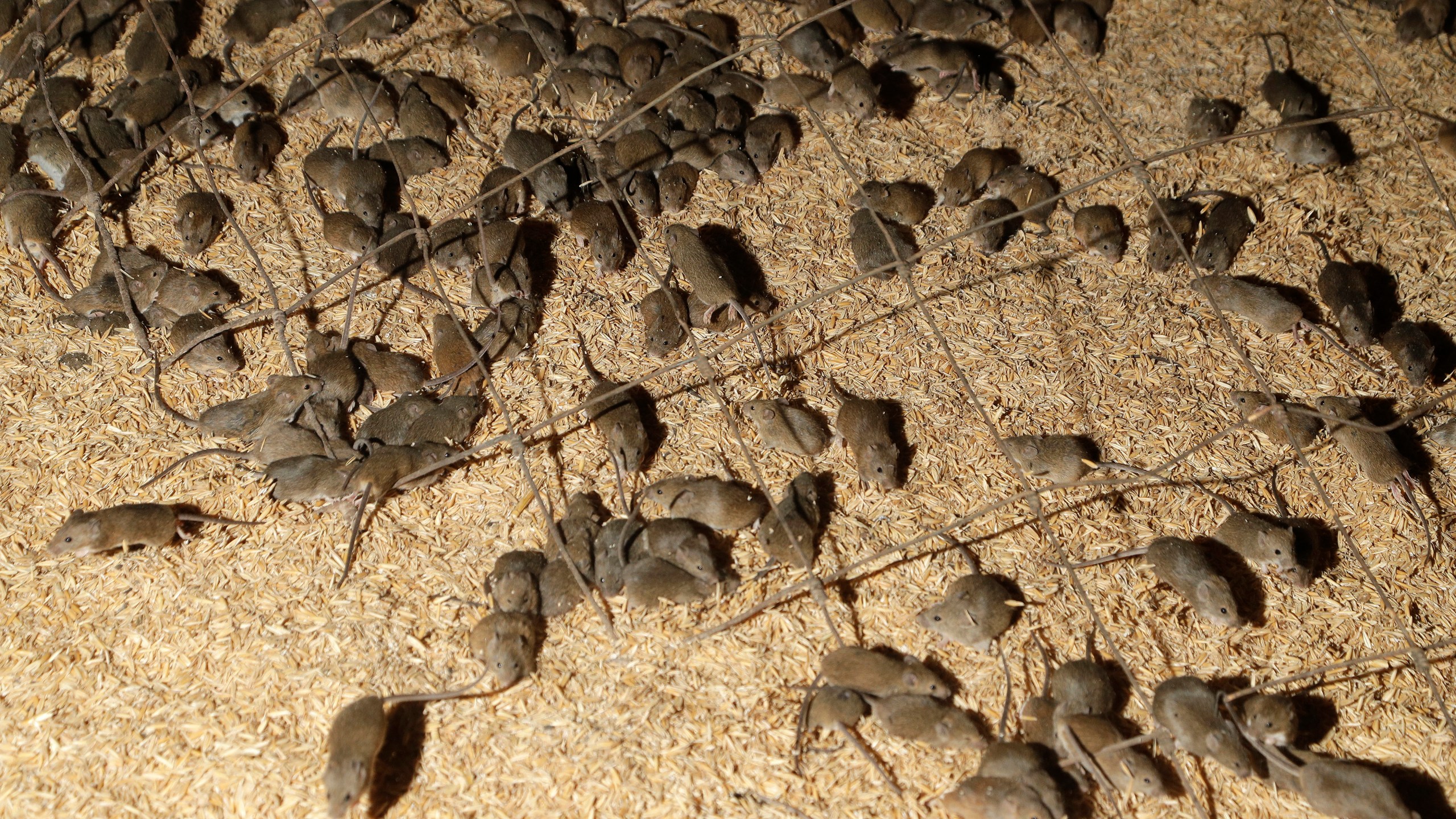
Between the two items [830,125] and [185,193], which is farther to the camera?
[830,125]

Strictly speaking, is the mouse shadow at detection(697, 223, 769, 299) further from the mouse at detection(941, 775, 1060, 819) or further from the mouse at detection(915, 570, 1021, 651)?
the mouse at detection(941, 775, 1060, 819)

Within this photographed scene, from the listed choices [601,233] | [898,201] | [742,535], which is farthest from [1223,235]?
[601,233]

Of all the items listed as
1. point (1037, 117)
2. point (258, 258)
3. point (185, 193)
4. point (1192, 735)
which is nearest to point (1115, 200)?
point (1037, 117)

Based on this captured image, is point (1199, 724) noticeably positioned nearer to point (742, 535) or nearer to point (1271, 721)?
point (1271, 721)

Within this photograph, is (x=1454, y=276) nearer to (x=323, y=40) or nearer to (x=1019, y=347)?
(x=1019, y=347)

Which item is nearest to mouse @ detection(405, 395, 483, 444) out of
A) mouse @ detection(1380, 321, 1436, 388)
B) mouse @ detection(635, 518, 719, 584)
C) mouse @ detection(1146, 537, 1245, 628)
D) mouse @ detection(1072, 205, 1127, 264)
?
mouse @ detection(635, 518, 719, 584)
